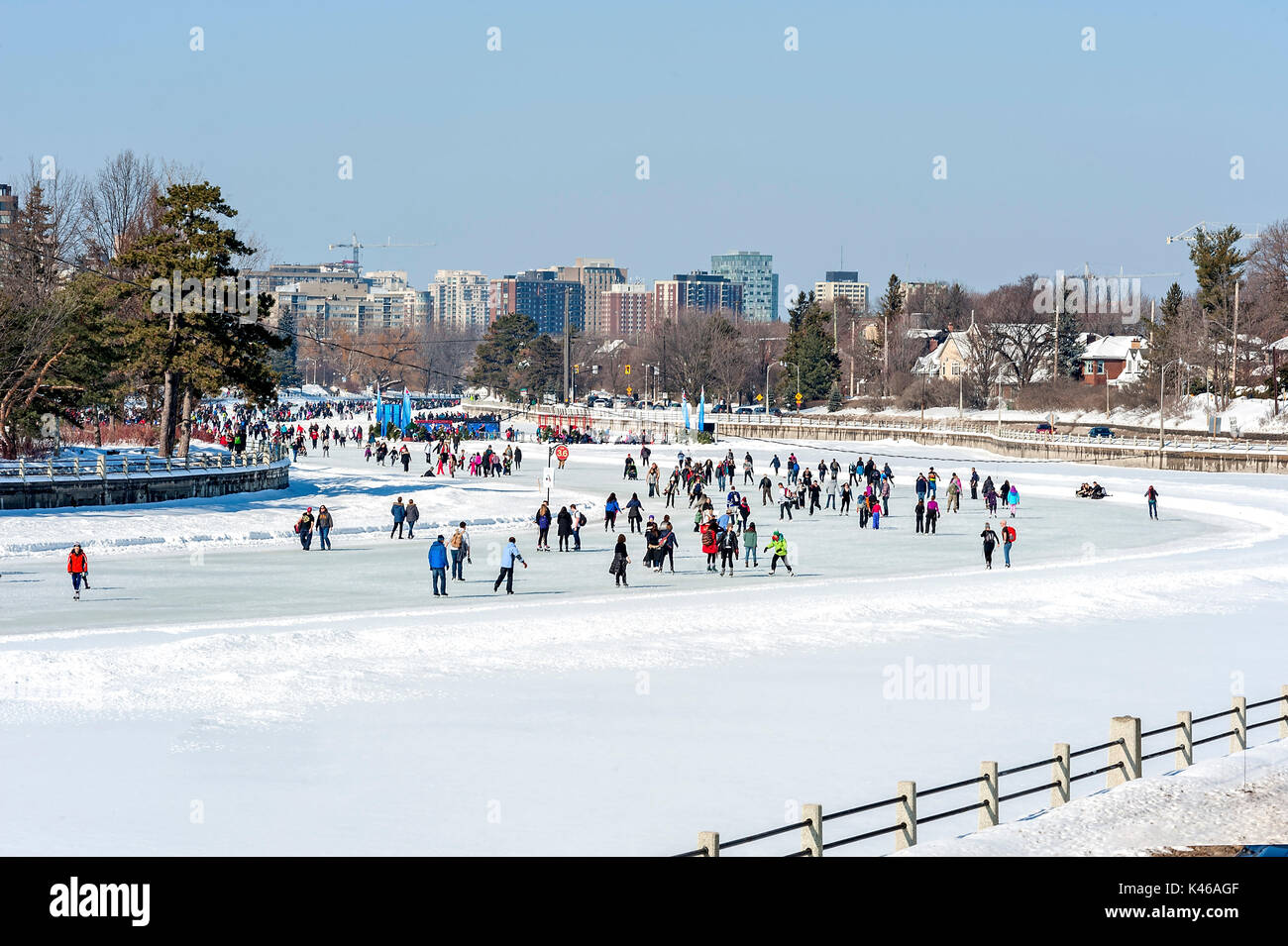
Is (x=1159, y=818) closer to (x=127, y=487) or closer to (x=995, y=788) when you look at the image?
(x=995, y=788)

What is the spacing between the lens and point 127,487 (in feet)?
141

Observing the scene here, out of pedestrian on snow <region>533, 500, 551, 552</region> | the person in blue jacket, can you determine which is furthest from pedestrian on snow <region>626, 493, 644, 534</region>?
the person in blue jacket

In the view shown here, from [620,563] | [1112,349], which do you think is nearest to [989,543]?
[620,563]

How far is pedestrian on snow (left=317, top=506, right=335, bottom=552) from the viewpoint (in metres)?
35.7

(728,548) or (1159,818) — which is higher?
(728,548)

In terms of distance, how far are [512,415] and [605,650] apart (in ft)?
357

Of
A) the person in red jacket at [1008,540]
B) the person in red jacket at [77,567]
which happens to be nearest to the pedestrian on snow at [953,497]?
the person in red jacket at [1008,540]

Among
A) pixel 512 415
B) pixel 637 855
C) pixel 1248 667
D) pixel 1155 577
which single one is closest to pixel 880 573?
pixel 1155 577

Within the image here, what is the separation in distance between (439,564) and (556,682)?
7948mm

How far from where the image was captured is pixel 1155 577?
1174 inches

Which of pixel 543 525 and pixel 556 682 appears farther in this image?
pixel 543 525

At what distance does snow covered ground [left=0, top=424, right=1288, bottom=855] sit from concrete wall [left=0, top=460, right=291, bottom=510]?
9.19 feet
